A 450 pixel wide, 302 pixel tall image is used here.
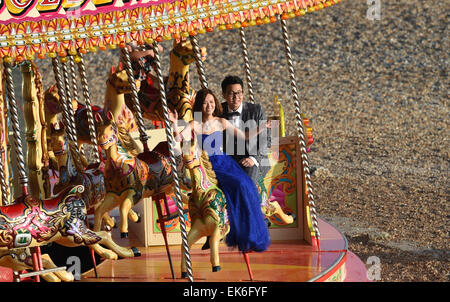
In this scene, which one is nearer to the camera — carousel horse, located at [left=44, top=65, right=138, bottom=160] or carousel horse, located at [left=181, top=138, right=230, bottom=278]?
carousel horse, located at [left=181, top=138, right=230, bottom=278]

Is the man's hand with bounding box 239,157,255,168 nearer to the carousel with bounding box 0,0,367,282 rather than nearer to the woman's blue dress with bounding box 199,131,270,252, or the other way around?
the woman's blue dress with bounding box 199,131,270,252

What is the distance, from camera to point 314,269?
7289 mm

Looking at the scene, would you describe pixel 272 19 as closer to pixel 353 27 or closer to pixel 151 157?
pixel 151 157

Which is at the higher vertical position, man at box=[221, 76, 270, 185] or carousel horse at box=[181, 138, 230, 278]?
man at box=[221, 76, 270, 185]

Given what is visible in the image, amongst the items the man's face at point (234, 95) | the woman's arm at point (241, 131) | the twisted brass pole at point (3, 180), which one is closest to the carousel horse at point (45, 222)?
the twisted brass pole at point (3, 180)

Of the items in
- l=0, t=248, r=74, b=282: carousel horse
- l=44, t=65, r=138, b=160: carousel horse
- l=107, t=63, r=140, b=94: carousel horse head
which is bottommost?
l=0, t=248, r=74, b=282: carousel horse

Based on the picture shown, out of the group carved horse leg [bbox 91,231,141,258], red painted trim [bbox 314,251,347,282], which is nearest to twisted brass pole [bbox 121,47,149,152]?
carved horse leg [bbox 91,231,141,258]

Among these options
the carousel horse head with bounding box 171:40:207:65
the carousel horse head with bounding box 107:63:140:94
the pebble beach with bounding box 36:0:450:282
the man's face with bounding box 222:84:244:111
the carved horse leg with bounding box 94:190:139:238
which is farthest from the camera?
the pebble beach with bounding box 36:0:450:282

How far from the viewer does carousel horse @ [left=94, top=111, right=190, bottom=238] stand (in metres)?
7.03

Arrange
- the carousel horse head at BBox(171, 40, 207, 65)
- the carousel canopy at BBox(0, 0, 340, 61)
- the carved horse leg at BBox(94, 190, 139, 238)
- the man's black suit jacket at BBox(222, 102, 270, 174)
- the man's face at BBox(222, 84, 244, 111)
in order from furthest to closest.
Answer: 1. the carousel horse head at BBox(171, 40, 207, 65)
2. the man's face at BBox(222, 84, 244, 111)
3. the man's black suit jacket at BBox(222, 102, 270, 174)
4. the carved horse leg at BBox(94, 190, 139, 238)
5. the carousel canopy at BBox(0, 0, 340, 61)

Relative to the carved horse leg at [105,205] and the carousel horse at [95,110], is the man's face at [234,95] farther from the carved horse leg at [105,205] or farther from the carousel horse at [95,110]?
the carved horse leg at [105,205]

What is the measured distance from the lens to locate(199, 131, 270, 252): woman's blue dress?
269 inches

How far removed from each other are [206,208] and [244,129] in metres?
1.19
